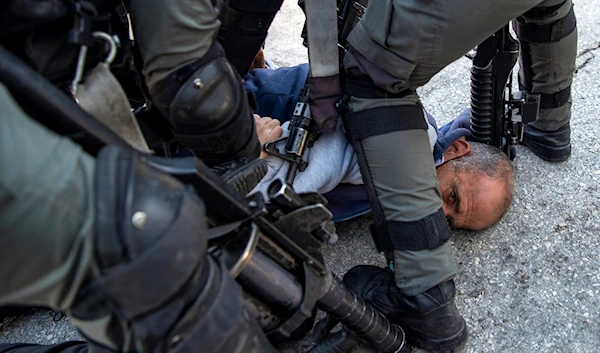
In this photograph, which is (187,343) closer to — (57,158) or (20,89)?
(57,158)

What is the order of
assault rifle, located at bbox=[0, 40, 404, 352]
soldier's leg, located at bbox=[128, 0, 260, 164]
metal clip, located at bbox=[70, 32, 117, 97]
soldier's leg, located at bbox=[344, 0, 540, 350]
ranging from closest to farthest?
assault rifle, located at bbox=[0, 40, 404, 352] → metal clip, located at bbox=[70, 32, 117, 97] → soldier's leg, located at bbox=[128, 0, 260, 164] → soldier's leg, located at bbox=[344, 0, 540, 350]

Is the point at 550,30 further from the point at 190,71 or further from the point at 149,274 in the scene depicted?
the point at 149,274

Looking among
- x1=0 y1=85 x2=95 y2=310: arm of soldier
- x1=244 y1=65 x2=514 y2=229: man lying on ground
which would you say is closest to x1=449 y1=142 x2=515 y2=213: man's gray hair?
x1=244 y1=65 x2=514 y2=229: man lying on ground

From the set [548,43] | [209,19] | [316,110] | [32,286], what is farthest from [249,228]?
[548,43]

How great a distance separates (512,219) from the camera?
203cm

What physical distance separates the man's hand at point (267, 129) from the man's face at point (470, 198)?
23.6 inches

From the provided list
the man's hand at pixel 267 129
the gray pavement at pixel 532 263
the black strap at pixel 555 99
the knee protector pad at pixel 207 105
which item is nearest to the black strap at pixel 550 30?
the black strap at pixel 555 99

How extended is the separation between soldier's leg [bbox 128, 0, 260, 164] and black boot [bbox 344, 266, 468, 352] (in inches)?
26.4

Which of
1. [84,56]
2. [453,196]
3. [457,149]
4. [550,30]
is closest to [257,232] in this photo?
[84,56]

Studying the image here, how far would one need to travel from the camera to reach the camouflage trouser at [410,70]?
1.43 meters

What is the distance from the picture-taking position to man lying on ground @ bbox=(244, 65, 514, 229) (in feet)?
5.97

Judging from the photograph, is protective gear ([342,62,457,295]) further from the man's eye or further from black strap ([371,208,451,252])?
the man's eye

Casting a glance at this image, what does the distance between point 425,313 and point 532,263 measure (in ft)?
1.73

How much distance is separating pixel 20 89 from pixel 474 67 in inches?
65.4
